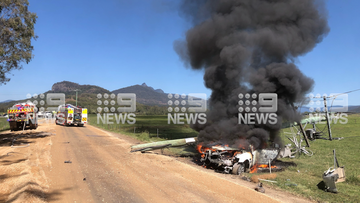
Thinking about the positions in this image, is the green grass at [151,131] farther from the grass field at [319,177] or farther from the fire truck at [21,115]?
the grass field at [319,177]

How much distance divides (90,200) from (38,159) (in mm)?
7473

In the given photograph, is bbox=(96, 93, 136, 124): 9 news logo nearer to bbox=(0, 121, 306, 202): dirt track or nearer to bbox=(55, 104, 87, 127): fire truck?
bbox=(55, 104, 87, 127): fire truck

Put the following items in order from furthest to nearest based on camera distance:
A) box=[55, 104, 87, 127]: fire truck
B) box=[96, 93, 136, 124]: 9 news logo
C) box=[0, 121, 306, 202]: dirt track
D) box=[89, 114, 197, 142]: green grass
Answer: box=[96, 93, 136, 124]: 9 news logo, box=[55, 104, 87, 127]: fire truck, box=[89, 114, 197, 142]: green grass, box=[0, 121, 306, 202]: dirt track

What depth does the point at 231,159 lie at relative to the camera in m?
12.0

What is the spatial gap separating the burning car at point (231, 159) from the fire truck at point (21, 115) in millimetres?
22368

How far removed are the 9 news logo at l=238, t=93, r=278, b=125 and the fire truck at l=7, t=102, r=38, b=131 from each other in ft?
78.8

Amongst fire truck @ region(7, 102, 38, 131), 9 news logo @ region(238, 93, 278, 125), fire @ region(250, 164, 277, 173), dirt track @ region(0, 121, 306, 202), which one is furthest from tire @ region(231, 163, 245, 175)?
fire truck @ region(7, 102, 38, 131)

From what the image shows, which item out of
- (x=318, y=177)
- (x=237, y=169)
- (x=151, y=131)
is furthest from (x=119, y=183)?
(x=151, y=131)

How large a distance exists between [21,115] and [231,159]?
25.4m

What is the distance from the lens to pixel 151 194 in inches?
314

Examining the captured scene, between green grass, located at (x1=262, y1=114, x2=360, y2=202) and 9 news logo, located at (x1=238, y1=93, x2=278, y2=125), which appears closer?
green grass, located at (x1=262, y1=114, x2=360, y2=202)

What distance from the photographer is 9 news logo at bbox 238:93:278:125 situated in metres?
15.1

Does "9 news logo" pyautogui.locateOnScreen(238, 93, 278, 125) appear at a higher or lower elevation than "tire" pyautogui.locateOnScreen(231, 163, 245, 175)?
higher

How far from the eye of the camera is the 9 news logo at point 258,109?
1507 cm
